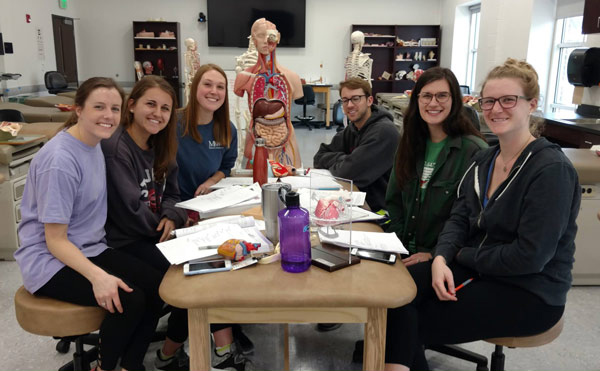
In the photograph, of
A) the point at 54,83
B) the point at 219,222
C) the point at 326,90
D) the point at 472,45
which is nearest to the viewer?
the point at 219,222

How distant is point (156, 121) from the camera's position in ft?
6.31

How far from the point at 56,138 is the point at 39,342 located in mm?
1223

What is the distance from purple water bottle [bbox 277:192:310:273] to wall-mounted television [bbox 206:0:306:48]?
872 cm

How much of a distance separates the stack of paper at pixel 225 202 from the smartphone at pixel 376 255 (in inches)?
25.2

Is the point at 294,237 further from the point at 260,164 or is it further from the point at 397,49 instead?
the point at 397,49

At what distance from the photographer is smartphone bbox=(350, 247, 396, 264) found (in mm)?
1430

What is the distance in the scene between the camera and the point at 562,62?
6488 mm

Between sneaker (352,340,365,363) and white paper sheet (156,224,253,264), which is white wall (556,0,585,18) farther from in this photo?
white paper sheet (156,224,253,264)

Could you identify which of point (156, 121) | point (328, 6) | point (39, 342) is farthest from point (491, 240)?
point (328, 6)

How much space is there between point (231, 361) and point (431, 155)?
1211 mm

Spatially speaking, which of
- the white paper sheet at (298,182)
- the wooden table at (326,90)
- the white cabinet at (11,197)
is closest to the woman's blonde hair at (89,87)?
the white paper sheet at (298,182)

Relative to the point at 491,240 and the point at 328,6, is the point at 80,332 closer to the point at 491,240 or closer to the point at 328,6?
the point at 491,240

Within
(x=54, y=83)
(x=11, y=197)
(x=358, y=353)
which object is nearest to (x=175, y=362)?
(x=358, y=353)

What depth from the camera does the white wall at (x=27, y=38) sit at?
24.2 feet
